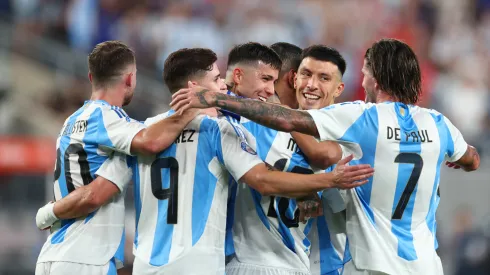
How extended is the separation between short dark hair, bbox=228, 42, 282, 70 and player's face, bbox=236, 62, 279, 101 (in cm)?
5

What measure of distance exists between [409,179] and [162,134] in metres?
1.62

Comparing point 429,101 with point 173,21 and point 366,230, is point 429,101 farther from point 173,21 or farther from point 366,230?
point 366,230

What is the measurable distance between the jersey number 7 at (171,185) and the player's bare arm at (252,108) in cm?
41

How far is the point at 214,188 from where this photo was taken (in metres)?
5.20

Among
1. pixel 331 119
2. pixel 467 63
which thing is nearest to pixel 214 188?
pixel 331 119

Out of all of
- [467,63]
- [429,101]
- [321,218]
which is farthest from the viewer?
[467,63]

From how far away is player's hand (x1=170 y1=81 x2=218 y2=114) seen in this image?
16.4 feet

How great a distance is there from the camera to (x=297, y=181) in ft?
16.7

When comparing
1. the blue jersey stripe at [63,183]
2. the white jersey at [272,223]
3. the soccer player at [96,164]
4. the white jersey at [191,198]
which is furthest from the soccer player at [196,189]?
the blue jersey stripe at [63,183]

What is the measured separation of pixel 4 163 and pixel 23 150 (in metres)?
0.34

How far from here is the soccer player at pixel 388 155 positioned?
5.17 metres

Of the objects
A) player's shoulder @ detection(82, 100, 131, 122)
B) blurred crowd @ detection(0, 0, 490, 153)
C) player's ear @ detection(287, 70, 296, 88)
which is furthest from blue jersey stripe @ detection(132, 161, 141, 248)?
blurred crowd @ detection(0, 0, 490, 153)

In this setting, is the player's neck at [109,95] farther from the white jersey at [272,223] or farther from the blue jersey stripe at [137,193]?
the white jersey at [272,223]

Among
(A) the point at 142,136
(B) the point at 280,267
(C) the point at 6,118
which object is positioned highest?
(C) the point at 6,118
